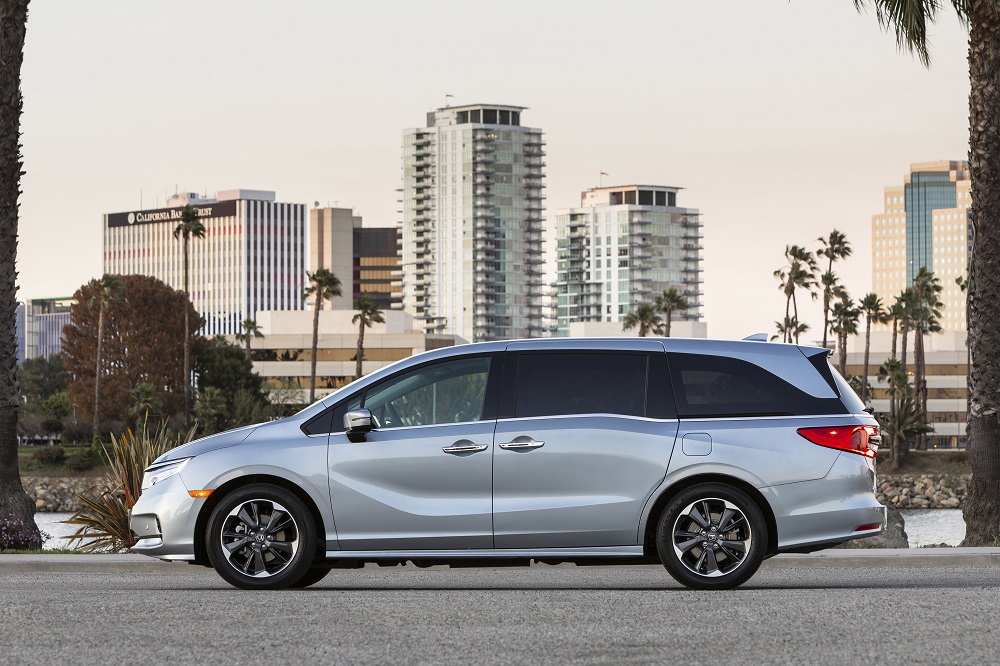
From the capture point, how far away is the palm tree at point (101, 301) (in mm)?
106188

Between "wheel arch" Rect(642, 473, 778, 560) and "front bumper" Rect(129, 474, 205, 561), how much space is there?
3297 millimetres

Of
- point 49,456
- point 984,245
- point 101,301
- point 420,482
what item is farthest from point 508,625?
point 101,301

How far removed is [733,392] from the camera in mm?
11031

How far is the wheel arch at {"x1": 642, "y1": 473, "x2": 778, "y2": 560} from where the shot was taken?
10750mm

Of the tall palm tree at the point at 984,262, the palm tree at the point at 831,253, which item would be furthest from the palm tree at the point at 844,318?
the tall palm tree at the point at 984,262

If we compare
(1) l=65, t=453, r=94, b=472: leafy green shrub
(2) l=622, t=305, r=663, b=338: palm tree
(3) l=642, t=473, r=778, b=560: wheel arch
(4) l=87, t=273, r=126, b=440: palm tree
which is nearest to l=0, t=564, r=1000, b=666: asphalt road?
(3) l=642, t=473, r=778, b=560: wheel arch

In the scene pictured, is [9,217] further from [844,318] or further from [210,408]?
[844,318]

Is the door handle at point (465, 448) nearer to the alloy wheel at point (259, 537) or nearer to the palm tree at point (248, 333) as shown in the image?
the alloy wheel at point (259, 537)

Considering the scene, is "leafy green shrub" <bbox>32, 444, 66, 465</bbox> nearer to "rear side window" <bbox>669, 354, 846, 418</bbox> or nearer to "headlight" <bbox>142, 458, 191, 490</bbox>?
"headlight" <bbox>142, 458, 191, 490</bbox>

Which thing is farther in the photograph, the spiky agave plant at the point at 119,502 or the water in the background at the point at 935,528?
the water in the background at the point at 935,528

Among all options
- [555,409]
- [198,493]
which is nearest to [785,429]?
[555,409]

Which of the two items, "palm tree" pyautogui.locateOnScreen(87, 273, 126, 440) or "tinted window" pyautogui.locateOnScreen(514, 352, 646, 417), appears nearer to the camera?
"tinted window" pyautogui.locateOnScreen(514, 352, 646, 417)

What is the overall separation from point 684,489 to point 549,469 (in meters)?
0.98

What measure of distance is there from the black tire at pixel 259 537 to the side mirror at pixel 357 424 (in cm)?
63
